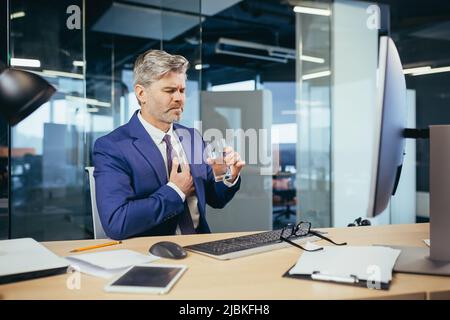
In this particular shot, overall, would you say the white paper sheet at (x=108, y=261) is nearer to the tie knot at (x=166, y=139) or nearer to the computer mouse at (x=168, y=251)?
the computer mouse at (x=168, y=251)

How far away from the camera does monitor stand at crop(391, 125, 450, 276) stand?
1.10 m

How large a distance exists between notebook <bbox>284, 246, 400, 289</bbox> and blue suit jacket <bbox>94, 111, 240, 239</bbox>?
27.2 inches

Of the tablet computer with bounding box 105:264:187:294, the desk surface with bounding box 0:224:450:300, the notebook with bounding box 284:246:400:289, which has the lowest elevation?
the desk surface with bounding box 0:224:450:300

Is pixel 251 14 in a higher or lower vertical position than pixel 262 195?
higher

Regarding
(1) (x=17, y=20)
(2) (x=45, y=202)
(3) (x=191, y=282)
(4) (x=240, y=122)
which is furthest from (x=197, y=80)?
(3) (x=191, y=282)

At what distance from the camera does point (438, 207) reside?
3.70 ft

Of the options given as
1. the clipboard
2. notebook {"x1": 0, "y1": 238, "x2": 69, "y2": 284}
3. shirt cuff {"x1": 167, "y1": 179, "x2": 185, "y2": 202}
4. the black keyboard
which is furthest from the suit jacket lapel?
the clipboard

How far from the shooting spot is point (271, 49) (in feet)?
23.9

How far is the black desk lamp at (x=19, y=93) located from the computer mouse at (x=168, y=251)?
53 cm

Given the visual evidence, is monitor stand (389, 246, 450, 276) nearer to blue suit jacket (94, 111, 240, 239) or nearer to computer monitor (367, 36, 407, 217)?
computer monitor (367, 36, 407, 217)

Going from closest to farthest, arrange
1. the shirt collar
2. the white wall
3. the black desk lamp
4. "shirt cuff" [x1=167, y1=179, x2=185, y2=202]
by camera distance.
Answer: the black desk lamp, "shirt cuff" [x1=167, y1=179, x2=185, y2=202], the shirt collar, the white wall

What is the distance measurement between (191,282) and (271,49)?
6.78 m

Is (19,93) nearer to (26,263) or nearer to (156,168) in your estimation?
(26,263)
